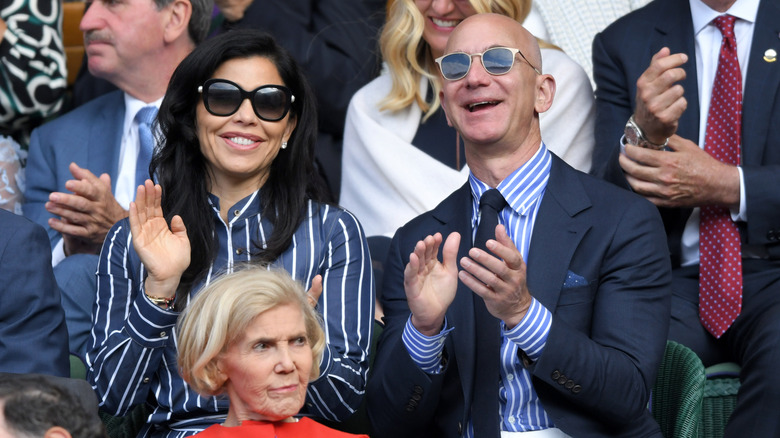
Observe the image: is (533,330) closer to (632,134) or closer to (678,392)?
(678,392)

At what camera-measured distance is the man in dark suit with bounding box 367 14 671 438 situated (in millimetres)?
2959

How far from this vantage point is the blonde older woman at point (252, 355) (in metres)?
2.82

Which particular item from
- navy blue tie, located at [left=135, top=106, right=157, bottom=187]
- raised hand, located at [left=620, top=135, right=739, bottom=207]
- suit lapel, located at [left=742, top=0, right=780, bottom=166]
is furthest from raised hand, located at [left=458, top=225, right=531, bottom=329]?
navy blue tie, located at [left=135, top=106, right=157, bottom=187]

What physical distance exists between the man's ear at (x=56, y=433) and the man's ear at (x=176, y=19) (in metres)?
2.70

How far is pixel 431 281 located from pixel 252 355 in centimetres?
49

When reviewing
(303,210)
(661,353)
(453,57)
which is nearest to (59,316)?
(303,210)

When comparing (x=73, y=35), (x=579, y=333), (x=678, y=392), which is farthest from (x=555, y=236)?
(x=73, y=35)

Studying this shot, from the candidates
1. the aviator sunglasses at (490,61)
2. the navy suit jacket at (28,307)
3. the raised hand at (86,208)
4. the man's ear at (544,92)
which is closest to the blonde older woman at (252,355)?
the navy suit jacket at (28,307)

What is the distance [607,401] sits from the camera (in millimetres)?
2988

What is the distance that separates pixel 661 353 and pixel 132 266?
146cm

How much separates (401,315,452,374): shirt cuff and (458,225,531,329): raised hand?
0.71 ft

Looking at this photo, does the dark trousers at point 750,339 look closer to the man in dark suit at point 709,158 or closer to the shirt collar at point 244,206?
the man in dark suit at point 709,158

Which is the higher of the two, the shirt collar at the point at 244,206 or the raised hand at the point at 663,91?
the raised hand at the point at 663,91

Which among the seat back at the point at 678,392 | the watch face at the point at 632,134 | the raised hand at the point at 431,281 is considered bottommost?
the seat back at the point at 678,392
